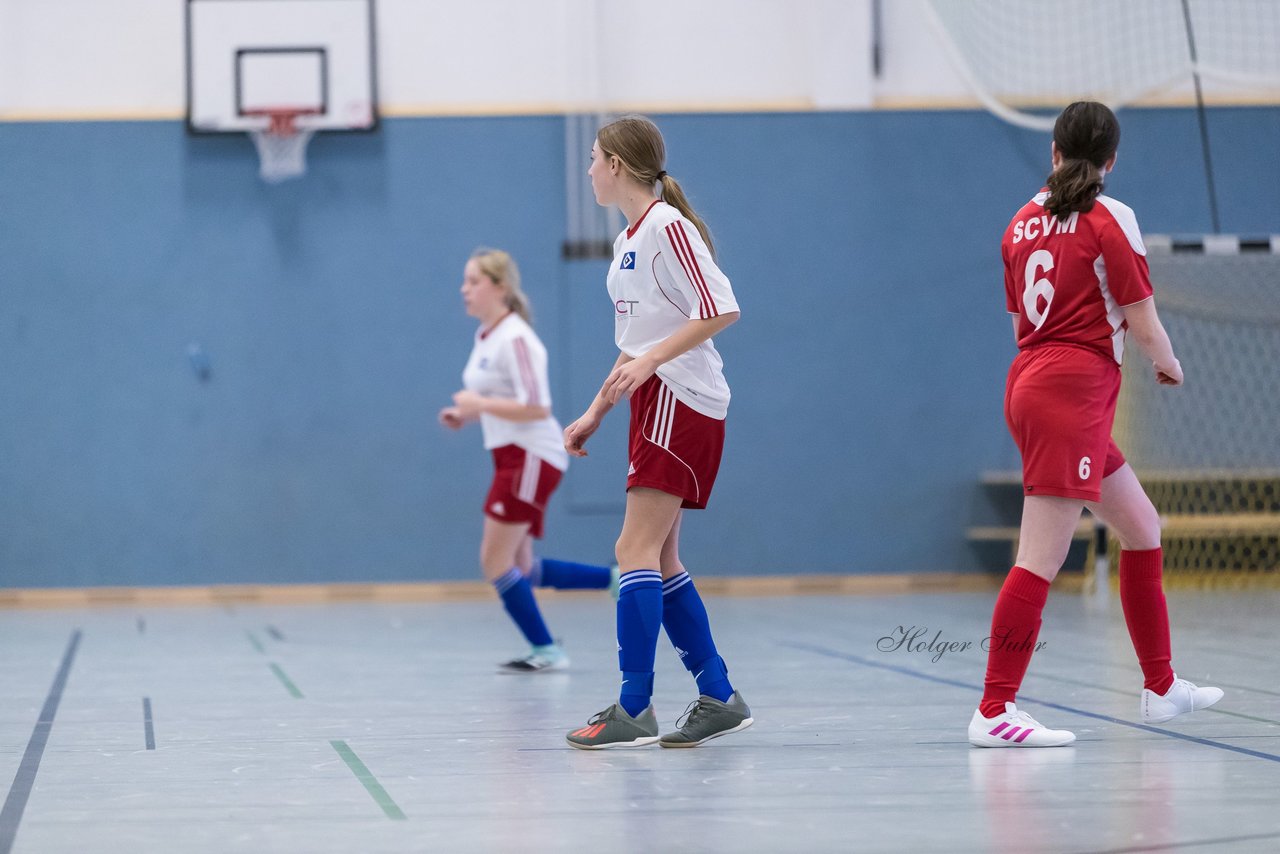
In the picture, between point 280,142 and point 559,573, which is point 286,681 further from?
point 280,142

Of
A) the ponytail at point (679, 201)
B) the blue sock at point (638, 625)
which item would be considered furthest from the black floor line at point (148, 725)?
the ponytail at point (679, 201)

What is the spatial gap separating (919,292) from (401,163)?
3839 millimetres

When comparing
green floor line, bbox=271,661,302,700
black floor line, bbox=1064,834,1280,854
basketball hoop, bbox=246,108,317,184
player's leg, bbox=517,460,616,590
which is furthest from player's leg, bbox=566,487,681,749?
basketball hoop, bbox=246,108,317,184

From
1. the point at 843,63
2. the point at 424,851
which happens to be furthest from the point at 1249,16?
the point at 424,851

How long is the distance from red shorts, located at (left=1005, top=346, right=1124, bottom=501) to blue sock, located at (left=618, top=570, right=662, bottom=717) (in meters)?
0.97

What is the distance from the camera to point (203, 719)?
4.47 meters

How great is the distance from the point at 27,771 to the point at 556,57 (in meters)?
7.81

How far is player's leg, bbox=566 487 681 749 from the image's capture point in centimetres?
369

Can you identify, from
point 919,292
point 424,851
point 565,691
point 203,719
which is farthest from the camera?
point 919,292

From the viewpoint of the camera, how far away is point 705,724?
3.79m

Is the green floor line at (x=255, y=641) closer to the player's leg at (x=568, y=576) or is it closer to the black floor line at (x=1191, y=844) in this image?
the player's leg at (x=568, y=576)

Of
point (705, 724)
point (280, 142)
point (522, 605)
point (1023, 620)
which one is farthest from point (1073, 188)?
point (280, 142)

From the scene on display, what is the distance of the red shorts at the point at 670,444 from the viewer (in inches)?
145

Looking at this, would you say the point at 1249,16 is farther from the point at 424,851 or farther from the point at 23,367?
the point at 424,851
